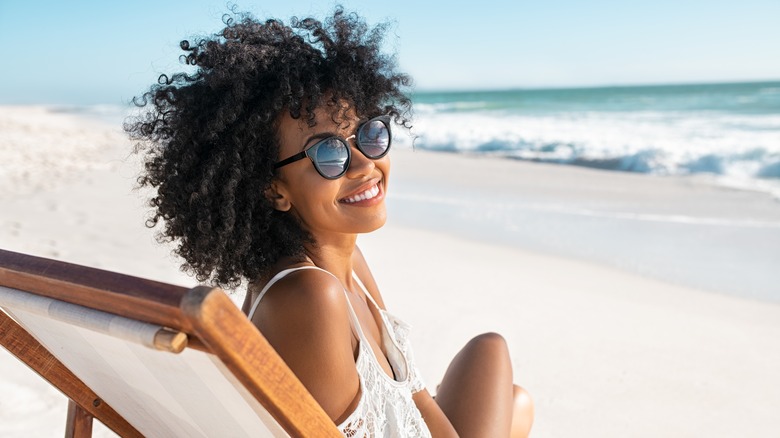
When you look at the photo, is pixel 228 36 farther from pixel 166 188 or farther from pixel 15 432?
pixel 15 432

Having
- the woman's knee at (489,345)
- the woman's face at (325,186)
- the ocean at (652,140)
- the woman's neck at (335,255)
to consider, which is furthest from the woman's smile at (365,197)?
the ocean at (652,140)

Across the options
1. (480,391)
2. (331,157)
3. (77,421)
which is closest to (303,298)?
(331,157)

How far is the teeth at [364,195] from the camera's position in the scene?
212cm

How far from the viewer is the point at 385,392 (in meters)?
1.93

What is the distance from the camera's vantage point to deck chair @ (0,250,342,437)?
109 centimetres

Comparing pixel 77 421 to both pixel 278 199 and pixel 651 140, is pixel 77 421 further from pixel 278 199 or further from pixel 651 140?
pixel 651 140

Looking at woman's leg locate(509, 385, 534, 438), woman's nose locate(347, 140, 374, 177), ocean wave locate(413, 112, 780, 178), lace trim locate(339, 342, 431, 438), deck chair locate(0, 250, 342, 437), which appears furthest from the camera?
ocean wave locate(413, 112, 780, 178)

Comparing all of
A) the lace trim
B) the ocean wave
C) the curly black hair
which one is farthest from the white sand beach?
the ocean wave

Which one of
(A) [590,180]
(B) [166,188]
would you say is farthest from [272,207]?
(A) [590,180]

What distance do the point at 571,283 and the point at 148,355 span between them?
466 centimetres

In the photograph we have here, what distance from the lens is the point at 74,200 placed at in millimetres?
8797

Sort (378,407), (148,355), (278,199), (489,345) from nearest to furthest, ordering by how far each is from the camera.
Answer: (148,355) → (378,407) → (278,199) → (489,345)

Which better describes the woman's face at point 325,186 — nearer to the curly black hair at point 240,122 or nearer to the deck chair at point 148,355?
the curly black hair at point 240,122

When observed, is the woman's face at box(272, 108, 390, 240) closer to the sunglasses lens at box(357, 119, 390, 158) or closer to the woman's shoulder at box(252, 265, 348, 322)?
the sunglasses lens at box(357, 119, 390, 158)
